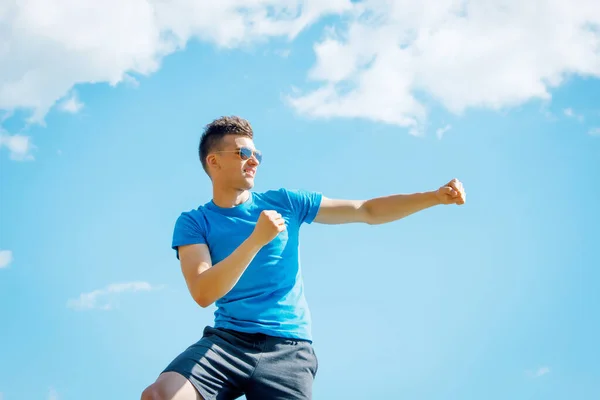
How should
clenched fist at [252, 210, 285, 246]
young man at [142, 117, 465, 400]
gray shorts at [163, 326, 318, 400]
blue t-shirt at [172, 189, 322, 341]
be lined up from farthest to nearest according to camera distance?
1. blue t-shirt at [172, 189, 322, 341]
2. gray shorts at [163, 326, 318, 400]
3. young man at [142, 117, 465, 400]
4. clenched fist at [252, 210, 285, 246]

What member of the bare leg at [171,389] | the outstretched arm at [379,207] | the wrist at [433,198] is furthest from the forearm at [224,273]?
the wrist at [433,198]

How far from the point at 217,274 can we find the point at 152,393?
0.94 m

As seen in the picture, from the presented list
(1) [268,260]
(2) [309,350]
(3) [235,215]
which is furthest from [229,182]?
(2) [309,350]

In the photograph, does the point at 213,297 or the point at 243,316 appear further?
the point at 243,316

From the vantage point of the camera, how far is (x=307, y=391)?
5.43 metres

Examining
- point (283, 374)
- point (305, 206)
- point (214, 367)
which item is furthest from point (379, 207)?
point (214, 367)

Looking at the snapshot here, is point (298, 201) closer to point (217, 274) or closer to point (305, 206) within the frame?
point (305, 206)

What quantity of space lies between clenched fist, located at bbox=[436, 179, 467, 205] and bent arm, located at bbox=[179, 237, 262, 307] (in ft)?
5.42

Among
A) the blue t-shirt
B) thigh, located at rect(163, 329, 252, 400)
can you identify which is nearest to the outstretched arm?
the blue t-shirt

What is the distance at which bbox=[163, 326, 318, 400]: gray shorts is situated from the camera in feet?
16.8

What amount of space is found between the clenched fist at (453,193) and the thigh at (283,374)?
1645 millimetres

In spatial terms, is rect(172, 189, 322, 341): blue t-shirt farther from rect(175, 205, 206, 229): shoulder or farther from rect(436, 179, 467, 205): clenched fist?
rect(436, 179, 467, 205): clenched fist

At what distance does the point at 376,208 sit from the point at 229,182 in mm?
1294

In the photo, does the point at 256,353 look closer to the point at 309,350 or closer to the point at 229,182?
the point at 309,350
